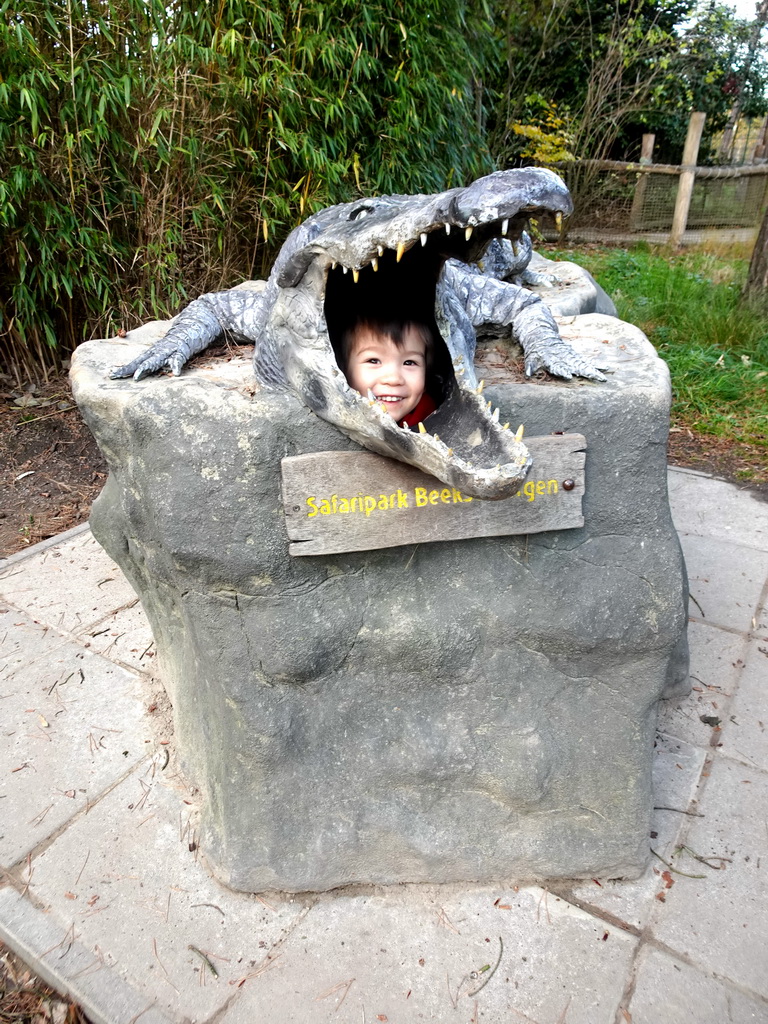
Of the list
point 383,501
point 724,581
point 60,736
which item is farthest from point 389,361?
point 724,581

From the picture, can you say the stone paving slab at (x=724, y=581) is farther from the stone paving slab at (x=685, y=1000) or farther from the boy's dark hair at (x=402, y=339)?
the boy's dark hair at (x=402, y=339)

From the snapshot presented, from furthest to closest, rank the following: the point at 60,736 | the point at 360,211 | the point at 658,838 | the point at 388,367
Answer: the point at 60,736
the point at 658,838
the point at 388,367
the point at 360,211

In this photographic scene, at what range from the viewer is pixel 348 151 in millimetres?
4066

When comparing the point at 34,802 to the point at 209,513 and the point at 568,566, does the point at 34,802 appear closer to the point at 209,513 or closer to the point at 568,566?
the point at 209,513

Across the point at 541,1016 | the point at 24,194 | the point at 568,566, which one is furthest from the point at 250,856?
the point at 24,194

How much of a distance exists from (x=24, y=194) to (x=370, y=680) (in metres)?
3.39

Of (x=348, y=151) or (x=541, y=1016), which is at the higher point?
(x=348, y=151)

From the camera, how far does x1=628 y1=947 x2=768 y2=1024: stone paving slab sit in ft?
5.25

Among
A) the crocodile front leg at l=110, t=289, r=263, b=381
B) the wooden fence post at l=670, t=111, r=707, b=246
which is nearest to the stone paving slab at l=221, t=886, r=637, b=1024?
the crocodile front leg at l=110, t=289, r=263, b=381

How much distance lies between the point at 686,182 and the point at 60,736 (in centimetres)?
1046

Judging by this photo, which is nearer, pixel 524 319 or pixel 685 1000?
pixel 685 1000

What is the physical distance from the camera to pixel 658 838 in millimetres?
2047

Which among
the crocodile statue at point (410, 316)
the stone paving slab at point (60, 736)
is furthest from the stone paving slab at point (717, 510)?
the stone paving slab at point (60, 736)

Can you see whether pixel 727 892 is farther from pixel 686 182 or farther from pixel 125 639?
pixel 686 182
